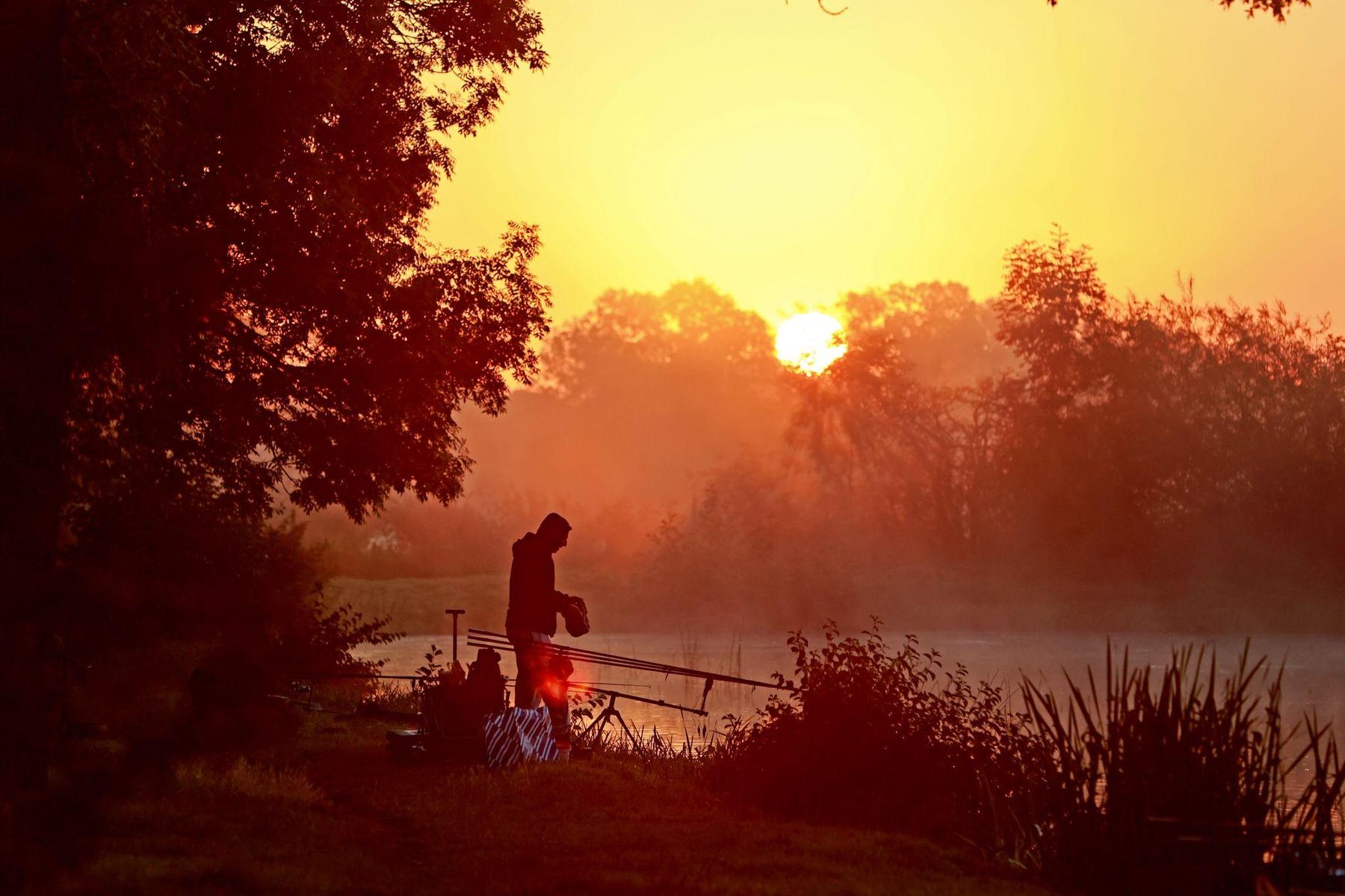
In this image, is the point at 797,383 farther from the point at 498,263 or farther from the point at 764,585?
the point at 498,263

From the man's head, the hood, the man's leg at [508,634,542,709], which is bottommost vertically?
the man's leg at [508,634,542,709]

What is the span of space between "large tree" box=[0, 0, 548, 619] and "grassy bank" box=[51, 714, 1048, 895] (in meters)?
2.53

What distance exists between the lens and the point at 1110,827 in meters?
9.70

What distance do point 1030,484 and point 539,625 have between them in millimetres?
36253

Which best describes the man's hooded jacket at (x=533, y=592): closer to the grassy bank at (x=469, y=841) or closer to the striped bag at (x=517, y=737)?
the striped bag at (x=517, y=737)

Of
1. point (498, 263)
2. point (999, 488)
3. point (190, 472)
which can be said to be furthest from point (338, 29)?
point (999, 488)

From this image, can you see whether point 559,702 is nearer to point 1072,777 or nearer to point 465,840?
point 465,840

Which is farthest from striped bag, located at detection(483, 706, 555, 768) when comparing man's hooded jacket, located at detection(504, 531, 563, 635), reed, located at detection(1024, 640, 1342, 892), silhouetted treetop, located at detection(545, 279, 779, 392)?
silhouetted treetop, located at detection(545, 279, 779, 392)

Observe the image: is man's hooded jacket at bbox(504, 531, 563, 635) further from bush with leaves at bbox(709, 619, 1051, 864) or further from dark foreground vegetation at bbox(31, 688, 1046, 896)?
bush with leaves at bbox(709, 619, 1051, 864)

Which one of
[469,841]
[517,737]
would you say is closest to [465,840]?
[469,841]

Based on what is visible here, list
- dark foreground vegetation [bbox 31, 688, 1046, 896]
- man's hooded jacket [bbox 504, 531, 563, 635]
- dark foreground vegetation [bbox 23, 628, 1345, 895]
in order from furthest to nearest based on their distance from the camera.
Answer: man's hooded jacket [bbox 504, 531, 563, 635]
dark foreground vegetation [bbox 23, 628, 1345, 895]
dark foreground vegetation [bbox 31, 688, 1046, 896]

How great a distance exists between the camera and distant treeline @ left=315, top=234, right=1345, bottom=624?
149ft

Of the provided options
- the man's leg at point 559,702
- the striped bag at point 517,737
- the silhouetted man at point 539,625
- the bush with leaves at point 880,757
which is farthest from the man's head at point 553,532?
the bush with leaves at point 880,757

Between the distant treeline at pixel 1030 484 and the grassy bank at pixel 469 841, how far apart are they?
Result: 1143 inches
